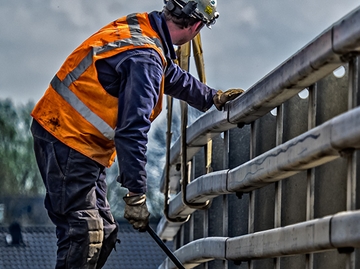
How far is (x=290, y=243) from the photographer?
3988 millimetres

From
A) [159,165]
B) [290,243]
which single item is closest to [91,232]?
[290,243]

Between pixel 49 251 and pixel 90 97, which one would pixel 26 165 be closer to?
pixel 49 251

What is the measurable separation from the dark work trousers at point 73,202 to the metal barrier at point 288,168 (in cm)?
57

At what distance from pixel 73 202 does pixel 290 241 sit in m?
1.47

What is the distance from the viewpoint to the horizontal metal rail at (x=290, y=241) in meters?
3.49

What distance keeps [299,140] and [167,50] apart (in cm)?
154

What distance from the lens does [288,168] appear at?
4035 mm

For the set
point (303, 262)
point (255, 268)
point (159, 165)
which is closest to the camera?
point (303, 262)

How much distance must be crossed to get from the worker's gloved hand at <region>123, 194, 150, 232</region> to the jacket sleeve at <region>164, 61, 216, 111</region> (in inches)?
29.8

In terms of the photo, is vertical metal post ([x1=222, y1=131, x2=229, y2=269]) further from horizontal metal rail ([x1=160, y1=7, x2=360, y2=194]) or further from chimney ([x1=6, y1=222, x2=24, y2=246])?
chimney ([x1=6, y1=222, x2=24, y2=246])

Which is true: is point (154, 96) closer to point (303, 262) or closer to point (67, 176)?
point (67, 176)

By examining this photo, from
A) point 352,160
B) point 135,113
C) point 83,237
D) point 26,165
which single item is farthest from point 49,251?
point 352,160

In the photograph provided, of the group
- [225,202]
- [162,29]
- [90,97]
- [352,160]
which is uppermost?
[162,29]

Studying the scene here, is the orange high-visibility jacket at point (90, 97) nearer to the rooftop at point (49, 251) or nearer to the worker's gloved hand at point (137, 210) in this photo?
the worker's gloved hand at point (137, 210)
